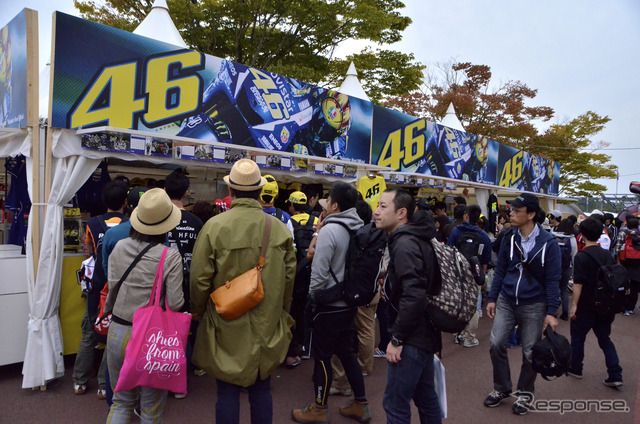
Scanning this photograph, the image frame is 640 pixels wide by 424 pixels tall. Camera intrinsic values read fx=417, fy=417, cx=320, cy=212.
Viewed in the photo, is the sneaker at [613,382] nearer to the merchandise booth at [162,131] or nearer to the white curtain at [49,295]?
the merchandise booth at [162,131]

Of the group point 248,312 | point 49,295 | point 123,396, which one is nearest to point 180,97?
point 49,295

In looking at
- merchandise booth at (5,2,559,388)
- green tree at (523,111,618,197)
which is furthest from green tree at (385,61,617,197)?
merchandise booth at (5,2,559,388)

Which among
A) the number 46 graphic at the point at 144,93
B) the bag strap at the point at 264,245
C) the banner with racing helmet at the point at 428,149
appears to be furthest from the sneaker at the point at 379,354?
the banner with racing helmet at the point at 428,149

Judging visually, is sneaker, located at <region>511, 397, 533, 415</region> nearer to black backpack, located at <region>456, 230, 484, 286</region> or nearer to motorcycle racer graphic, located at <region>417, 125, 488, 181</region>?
black backpack, located at <region>456, 230, 484, 286</region>

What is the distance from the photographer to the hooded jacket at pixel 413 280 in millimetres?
2459

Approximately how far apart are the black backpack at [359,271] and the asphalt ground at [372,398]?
1142 mm

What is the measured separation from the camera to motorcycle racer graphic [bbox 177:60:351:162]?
5.98 metres

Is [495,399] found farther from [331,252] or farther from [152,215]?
[152,215]

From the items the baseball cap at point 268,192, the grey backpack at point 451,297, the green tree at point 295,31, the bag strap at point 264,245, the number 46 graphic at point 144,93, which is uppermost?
the green tree at point 295,31

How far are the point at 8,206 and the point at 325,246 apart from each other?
4.92m

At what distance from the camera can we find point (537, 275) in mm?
3664

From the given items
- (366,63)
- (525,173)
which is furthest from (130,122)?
(525,173)

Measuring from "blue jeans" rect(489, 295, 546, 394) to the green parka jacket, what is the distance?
2.19 metres

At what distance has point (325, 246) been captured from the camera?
3.12m
